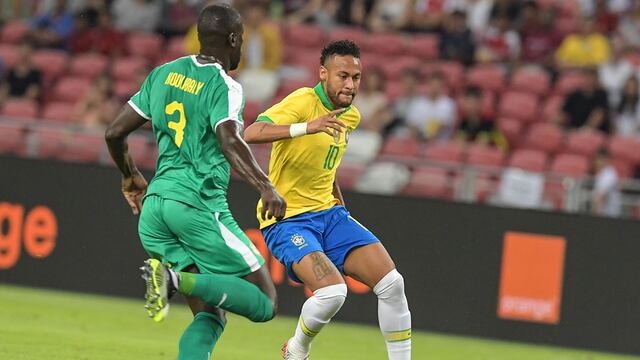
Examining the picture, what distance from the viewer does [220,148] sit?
6.90 m

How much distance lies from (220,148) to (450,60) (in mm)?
11765

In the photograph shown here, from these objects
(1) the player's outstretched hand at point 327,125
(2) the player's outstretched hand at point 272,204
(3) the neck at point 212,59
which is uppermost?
(3) the neck at point 212,59

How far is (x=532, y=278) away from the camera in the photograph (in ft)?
45.4

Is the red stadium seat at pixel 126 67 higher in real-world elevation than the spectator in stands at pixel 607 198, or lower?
higher

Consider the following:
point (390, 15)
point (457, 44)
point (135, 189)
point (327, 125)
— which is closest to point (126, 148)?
point (135, 189)

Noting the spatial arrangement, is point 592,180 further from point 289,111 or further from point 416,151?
point 289,111

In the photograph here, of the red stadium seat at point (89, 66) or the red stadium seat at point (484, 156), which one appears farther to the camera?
the red stadium seat at point (89, 66)

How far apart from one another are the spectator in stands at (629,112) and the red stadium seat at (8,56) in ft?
28.5

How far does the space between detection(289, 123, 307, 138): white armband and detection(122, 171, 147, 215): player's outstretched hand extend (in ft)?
3.35

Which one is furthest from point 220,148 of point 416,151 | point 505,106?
point 505,106

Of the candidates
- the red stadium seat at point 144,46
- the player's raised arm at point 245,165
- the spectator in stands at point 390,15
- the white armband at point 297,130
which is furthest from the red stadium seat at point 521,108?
the player's raised arm at point 245,165

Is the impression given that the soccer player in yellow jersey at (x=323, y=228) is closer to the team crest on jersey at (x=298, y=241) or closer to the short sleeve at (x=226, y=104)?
the team crest on jersey at (x=298, y=241)

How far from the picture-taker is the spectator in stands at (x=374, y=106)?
1647 centimetres

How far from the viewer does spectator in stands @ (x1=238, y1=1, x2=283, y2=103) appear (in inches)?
701
